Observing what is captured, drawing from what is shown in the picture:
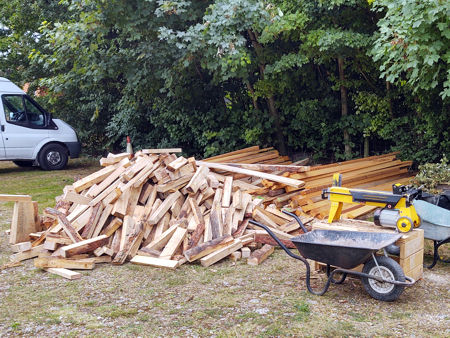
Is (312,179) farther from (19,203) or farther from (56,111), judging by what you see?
(56,111)

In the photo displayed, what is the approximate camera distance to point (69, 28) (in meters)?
9.95

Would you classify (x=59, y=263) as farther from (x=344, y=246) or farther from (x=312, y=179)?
(x=312, y=179)

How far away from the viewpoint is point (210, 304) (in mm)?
4441

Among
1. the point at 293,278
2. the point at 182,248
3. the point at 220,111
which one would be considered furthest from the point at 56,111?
the point at 293,278

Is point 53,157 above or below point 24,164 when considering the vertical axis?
above

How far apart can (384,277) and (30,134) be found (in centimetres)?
1250

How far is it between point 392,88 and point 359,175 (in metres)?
2.54

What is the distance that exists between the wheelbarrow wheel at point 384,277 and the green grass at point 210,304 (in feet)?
0.33

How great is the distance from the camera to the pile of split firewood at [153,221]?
5652 mm

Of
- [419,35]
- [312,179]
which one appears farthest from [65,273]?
[419,35]

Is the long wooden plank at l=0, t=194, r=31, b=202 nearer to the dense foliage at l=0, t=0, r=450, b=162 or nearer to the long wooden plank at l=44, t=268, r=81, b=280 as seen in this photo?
the long wooden plank at l=44, t=268, r=81, b=280

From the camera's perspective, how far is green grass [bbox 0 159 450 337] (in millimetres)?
3910

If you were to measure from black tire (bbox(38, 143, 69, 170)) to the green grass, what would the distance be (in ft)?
30.6

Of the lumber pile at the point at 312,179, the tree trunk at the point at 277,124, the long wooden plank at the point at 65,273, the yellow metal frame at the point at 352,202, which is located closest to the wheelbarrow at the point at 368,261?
the yellow metal frame at the point at 352,202
